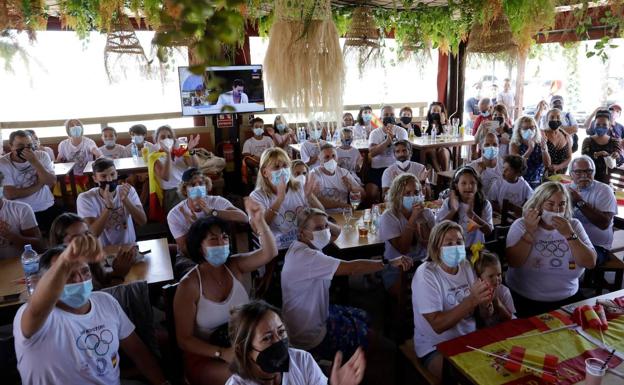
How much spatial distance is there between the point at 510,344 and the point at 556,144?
5.53m

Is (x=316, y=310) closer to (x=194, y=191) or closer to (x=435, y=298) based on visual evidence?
(x=435, y=298)

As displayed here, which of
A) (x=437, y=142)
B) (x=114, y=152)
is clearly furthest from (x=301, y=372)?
(x=437, y=142)

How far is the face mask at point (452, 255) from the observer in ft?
9.16

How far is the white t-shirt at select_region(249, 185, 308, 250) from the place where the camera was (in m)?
4.34

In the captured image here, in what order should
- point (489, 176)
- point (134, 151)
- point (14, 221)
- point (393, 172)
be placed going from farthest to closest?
1. point (134, 151)
2. point (489, 176)
3. point (393, 172)
4. point (14, 221)

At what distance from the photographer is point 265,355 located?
2057 millimetres

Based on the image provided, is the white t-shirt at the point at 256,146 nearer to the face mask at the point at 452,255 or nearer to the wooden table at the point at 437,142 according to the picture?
the wooden table at the point at 437,142

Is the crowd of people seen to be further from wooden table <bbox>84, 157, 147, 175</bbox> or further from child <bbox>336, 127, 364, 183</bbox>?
child <bbox>336, 127, 364, 183</bbox>

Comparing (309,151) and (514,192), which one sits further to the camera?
(309,151)

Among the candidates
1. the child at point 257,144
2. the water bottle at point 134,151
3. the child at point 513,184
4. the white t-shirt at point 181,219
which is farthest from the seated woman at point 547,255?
the water bottle at point 134,151

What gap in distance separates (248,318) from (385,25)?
5003 mm

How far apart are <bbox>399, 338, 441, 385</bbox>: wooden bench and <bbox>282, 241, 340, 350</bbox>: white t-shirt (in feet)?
1.70

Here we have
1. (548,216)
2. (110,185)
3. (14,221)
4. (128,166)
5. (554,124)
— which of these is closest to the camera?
(548,216)

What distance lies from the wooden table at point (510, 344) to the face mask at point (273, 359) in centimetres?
81
